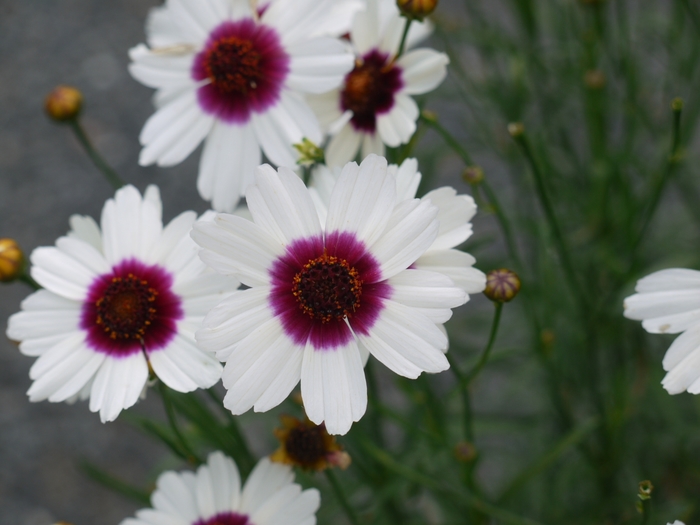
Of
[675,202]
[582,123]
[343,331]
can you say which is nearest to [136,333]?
[343,331]

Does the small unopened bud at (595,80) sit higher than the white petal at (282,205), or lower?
higher

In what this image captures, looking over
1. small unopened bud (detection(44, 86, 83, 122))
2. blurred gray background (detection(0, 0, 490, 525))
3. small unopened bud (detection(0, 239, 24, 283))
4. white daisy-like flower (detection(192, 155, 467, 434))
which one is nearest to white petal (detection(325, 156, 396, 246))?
white daisy-like flower (detection(192, 155, 467, 434))

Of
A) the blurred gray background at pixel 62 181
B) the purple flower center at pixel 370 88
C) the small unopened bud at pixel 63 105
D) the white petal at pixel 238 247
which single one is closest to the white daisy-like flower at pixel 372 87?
the purple flower center at pixel 370 88

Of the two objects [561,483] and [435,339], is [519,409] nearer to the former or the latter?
[561,483]

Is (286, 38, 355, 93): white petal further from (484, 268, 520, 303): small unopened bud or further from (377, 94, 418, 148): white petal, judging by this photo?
(484, 268, 520, 303): small unopened bud

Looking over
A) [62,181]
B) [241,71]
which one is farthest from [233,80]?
[62,181]

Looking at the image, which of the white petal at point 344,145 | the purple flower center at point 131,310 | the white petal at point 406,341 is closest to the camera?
the white petal at point 406,341

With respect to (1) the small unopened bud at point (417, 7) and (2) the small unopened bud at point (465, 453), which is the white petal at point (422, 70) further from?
(2) the small unopened bud at point (465, 453)
